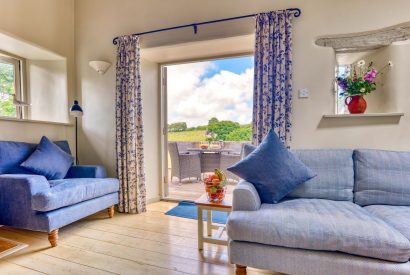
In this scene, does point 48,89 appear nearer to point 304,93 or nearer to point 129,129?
point 129,129

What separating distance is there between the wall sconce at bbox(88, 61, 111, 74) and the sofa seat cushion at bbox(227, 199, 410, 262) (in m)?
2.78

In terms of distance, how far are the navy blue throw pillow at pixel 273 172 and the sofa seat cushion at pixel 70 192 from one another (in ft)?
5.21

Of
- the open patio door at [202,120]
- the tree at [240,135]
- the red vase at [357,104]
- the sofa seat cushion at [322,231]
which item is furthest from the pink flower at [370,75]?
the tree at [240,135]

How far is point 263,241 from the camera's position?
145 centimetres

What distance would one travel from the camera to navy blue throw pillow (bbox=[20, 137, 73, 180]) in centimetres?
251

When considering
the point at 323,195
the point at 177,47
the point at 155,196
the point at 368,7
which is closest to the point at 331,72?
the point at 368,7

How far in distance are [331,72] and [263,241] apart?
75.4 inches

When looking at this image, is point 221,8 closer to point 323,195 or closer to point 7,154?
point 323,195

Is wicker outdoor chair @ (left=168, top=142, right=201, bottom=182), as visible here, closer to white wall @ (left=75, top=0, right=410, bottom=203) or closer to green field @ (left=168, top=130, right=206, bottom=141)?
white wall @ (left=75, top=0, right=410, bottom=203)

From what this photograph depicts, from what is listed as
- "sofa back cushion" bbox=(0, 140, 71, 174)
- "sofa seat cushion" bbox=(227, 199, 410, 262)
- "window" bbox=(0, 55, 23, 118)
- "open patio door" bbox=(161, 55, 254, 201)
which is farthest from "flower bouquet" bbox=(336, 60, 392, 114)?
"window" bbox=(0, 55, 23, 118)

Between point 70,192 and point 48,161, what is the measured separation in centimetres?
66

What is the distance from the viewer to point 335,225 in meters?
1.38

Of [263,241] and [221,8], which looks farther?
[221,8]

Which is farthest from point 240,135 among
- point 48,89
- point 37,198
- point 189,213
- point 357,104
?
point 37,198
